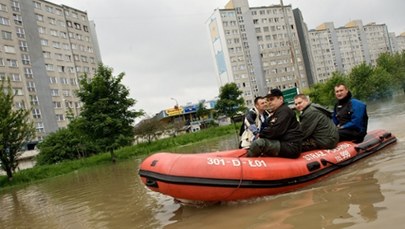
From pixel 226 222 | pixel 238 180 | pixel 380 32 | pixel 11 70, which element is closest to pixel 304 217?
pixel 226 222

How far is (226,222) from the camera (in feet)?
16.4

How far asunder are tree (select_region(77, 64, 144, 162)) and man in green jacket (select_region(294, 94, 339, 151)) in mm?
21702

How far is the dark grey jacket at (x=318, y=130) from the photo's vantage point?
709 cm

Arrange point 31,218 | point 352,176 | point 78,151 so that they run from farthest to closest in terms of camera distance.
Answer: point 78,151
point 31,218
point 352,176

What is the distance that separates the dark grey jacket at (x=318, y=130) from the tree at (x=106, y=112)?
21708 millimetres

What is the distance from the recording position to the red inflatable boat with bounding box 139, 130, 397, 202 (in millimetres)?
5621

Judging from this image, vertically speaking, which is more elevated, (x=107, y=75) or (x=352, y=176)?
(x=107, y=75)

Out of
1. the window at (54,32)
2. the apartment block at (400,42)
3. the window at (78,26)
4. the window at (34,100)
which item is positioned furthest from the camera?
the apartment block at (400,42)

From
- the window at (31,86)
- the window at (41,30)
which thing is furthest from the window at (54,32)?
the window at (31,86)

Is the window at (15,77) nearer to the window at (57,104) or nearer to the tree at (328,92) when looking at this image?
the window at (57,104)

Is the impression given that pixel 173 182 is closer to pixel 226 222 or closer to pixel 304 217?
pixel 226 222

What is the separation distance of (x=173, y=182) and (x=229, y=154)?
1.28 m

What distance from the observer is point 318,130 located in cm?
713

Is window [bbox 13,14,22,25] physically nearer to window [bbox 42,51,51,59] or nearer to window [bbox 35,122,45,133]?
window [bbox 42,51,51,59]
